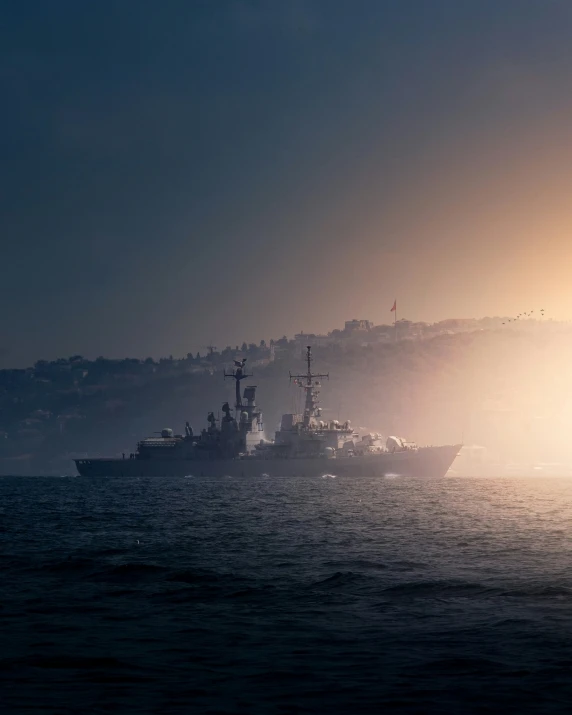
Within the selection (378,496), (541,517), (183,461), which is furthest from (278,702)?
(183,461)

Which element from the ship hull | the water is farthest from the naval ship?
the water

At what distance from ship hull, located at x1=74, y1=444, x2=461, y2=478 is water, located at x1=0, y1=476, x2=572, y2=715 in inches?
3678

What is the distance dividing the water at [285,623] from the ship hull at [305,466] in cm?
9342

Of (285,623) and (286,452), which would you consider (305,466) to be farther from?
(285,623)

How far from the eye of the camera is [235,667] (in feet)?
50.7

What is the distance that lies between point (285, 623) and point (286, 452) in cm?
11761

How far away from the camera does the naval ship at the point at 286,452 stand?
135 m

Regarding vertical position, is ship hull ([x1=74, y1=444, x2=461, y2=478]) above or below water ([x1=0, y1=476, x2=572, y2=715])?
below

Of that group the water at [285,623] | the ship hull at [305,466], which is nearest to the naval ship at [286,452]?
the ship hull at [305,466]

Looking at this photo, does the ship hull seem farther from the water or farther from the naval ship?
the water

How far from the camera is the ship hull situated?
135250 millimetres

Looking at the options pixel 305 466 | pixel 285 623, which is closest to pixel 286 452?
pixel 305 466

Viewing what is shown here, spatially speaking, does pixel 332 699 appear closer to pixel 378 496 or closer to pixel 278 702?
pixel 278 702

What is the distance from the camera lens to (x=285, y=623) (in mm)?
19422
